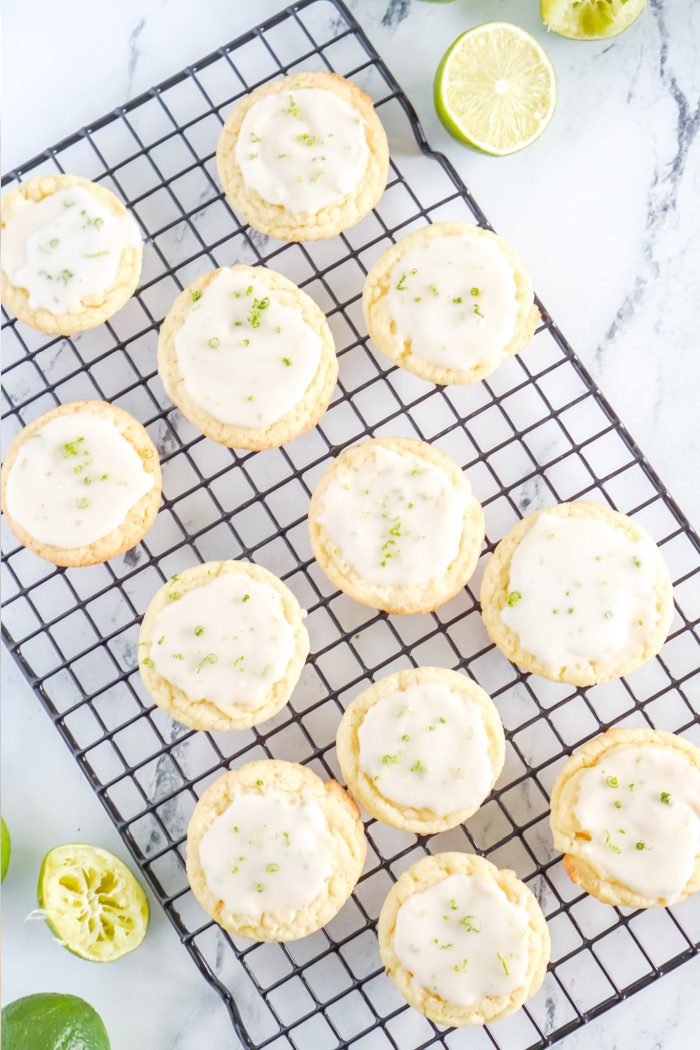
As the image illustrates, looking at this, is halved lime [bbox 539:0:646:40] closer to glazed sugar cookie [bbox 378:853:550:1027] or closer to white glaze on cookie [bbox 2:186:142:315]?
white glaze on cookie [bbox 2:186:142:315]

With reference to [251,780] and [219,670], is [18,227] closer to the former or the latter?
[219,670]

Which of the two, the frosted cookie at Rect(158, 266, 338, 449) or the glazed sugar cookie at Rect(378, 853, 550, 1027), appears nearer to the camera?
the glazed sugar cookie at Rect(378, 853, 550, 1027)

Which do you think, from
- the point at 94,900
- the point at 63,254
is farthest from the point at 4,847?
the point at 63,254

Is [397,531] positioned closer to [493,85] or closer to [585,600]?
[585,600]

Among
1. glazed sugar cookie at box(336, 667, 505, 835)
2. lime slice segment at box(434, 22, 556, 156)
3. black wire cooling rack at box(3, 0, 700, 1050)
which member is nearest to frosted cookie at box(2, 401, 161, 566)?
black wire cooling rack at box(3, 0, 700, 1050)

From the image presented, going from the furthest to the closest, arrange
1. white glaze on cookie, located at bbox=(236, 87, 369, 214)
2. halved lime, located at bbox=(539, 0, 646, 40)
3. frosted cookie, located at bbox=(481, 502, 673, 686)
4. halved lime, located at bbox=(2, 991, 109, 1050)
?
1. halved lime, located at bbox=(539, 0, 646, 40)
2. white glaze on cookie, located at bbox=(236, 87, 369, 214)
3. frosted cookie, located at bbox=(481, 502, 673, 686)
4. halved lime, located at bbox=(2, 991, 109, 1050)

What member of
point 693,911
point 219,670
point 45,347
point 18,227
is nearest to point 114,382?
point 45,347
